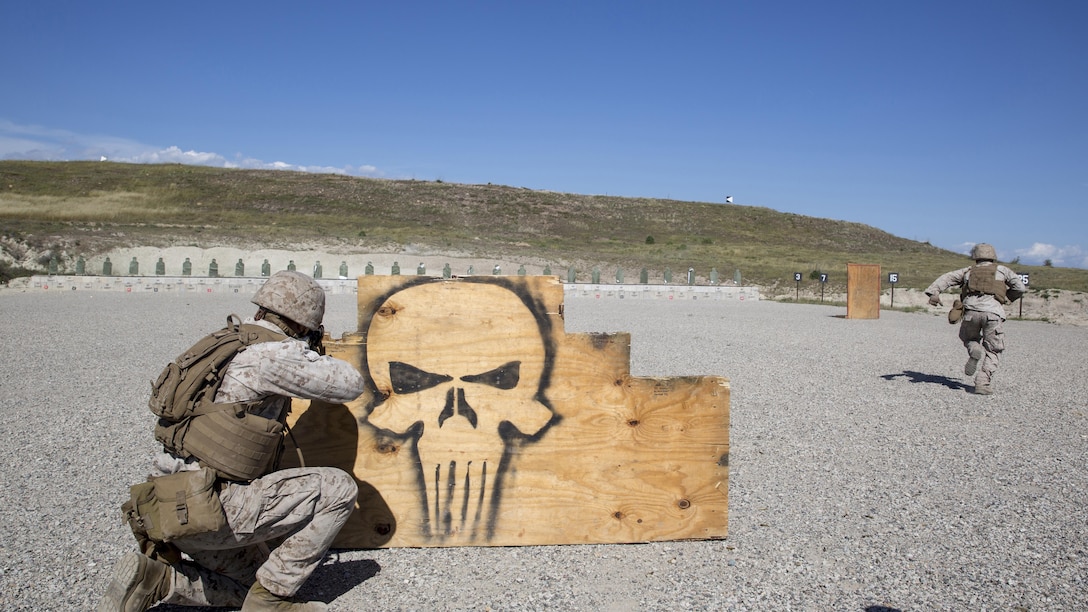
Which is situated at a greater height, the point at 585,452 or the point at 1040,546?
the point at 585,452

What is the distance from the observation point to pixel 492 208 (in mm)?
67500

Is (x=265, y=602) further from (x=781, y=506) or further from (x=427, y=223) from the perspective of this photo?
(x=427, y=223)

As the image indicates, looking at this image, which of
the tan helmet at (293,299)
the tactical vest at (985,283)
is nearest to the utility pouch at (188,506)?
the tan helmet at (293,299)

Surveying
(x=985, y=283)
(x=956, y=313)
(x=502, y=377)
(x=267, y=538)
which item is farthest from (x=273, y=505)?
(x=985, y=283)

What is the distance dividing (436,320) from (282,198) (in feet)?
205

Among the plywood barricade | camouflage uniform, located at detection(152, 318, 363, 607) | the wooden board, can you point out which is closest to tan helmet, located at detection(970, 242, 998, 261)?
the plywood barricade

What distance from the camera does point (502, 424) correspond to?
4.07 m

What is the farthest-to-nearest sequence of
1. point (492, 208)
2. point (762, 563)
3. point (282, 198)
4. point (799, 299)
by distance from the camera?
point (492, 208)
point (282, 198)
point (799, 299)
point (762, 563)

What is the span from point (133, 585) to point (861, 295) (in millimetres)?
20696

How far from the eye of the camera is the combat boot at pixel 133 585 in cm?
306

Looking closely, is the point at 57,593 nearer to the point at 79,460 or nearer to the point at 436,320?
the point at 436,320

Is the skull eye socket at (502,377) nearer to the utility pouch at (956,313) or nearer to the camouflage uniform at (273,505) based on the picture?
the camouflage uniform at (273,505)

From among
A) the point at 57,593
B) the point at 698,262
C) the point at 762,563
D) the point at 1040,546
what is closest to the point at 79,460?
the point at 57,593

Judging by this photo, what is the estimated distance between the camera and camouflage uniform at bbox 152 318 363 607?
3107 millimetres
